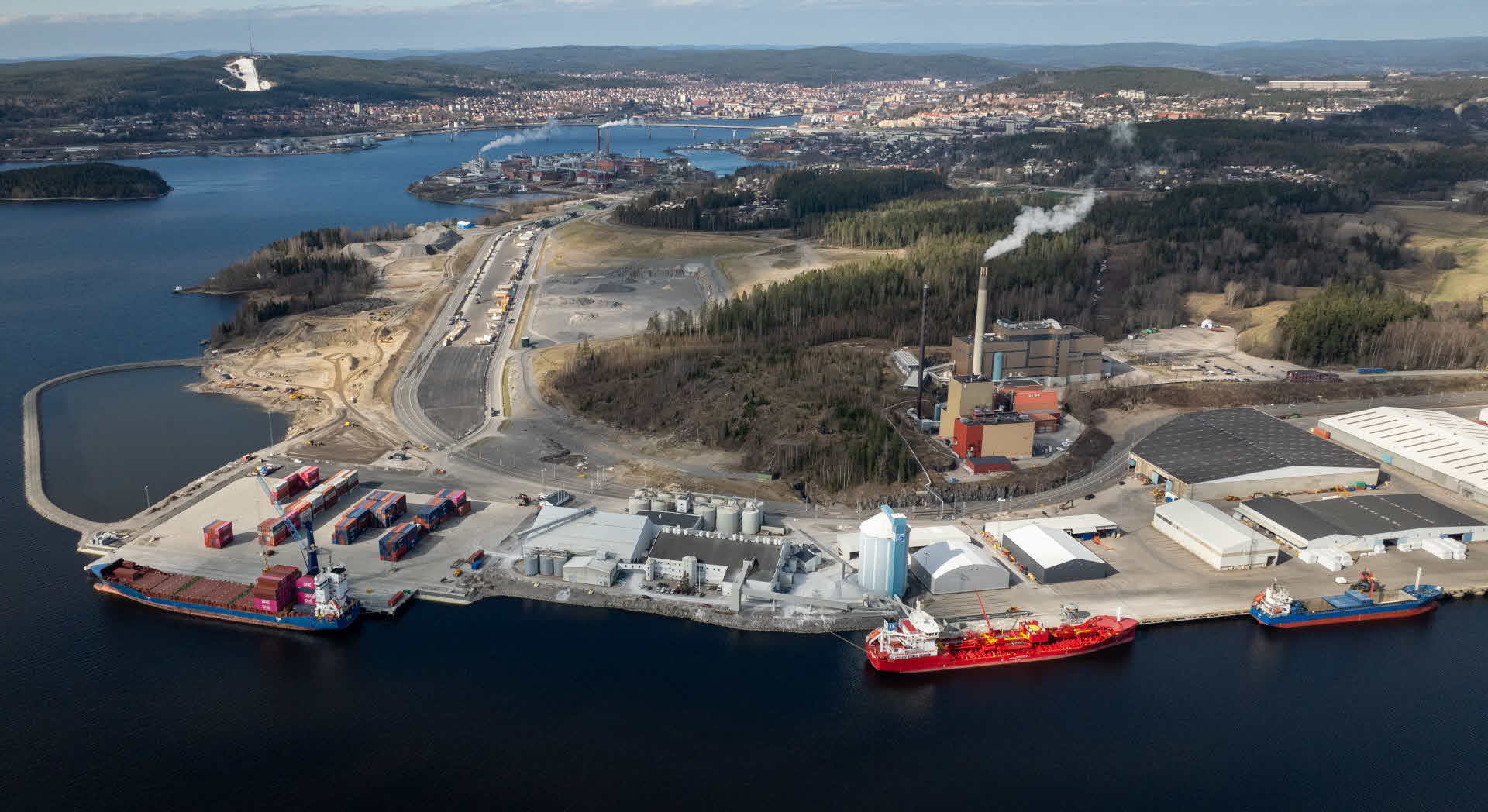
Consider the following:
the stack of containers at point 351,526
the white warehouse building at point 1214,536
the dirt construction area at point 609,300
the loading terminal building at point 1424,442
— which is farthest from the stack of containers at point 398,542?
the loading terminal building at point 1424,442

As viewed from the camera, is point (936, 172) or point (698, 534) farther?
point (936, 172)

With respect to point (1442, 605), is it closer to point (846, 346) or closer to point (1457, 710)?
point (1457, 710)

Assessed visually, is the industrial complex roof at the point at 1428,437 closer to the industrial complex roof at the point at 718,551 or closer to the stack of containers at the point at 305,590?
the industrial complex roof at the point at 718,551

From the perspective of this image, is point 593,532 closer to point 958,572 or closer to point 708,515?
point 708,515

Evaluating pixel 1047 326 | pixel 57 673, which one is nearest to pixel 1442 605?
pixel 1047 326

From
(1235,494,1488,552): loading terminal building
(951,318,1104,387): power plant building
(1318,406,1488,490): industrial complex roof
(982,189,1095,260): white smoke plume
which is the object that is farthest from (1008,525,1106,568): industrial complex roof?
(982,189,1095,260): white smoke plume

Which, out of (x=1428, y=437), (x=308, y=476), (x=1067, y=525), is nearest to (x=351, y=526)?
(x=308, y=476)
